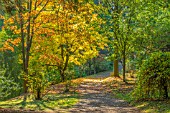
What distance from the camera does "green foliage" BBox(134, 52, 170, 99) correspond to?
9320 millimetres

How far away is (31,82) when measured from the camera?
40.0 feet

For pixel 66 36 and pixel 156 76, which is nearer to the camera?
pixel 156 76

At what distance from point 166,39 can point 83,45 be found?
10368 millimetres

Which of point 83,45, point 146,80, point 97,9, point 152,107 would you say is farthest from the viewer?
point 83,45

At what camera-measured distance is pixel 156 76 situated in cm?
952

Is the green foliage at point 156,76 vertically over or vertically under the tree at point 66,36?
under

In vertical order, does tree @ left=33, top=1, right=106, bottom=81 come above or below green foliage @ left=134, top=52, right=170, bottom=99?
above

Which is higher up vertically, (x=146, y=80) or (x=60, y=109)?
(x=146, y=80)

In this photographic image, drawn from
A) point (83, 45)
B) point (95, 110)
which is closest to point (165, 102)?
point (95, 110)

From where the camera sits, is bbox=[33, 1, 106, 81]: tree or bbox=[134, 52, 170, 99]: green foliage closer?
bbox=[134, 52, 170, 99]: green foliage

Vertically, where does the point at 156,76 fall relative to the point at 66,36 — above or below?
below

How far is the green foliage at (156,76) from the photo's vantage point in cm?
932

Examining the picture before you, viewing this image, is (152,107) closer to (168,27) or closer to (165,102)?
(165,102)

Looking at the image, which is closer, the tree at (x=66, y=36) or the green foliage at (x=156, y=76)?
the green foliage at (x=156, y=76)
